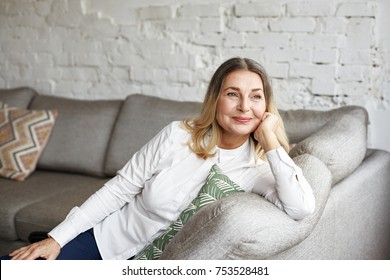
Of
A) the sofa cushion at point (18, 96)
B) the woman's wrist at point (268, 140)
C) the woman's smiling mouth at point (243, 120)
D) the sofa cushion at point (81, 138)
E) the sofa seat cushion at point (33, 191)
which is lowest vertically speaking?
the sofa seat cushion at point (33, 191)

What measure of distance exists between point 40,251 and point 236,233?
647 millimetres

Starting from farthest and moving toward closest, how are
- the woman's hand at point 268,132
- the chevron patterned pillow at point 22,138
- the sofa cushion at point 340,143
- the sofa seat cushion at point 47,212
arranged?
the chevron patterned pillow at point 22,138 → the sofa seat cushion at point 47,212 → the sofa cushion at point 340,143 → the woman's hand at point 268,132

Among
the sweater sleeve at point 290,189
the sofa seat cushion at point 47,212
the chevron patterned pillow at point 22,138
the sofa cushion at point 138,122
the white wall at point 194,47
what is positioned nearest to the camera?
the sweater sleeve at point 290,189

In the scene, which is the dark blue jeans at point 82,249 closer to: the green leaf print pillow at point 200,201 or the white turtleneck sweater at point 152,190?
the white turtleneck sweater at point 152,190

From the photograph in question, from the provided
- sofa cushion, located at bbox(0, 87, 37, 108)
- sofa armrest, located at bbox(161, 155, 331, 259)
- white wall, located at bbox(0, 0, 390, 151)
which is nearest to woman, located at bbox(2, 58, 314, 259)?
sofa armrest, located at bbox(161, 155, 331, 259)

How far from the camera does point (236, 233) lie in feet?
4.06

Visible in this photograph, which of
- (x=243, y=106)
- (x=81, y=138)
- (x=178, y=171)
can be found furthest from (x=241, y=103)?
(x=81, y=138)

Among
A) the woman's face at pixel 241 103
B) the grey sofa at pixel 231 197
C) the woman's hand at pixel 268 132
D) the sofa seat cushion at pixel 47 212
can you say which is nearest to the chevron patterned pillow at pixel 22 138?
the grey sofa at pixel 231 197

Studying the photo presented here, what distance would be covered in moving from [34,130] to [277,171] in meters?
1.76

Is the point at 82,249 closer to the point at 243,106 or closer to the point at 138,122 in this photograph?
the point at 243,106

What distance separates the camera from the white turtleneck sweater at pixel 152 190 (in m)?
1.64

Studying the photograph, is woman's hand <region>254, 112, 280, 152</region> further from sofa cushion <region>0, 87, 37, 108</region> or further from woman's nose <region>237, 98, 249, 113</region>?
sofa cushion <region>0, 87, 37, 108</region>

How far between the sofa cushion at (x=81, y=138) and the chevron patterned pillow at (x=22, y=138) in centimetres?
5

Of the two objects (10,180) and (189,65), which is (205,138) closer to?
(189,65)
